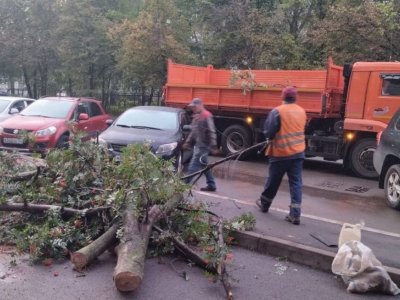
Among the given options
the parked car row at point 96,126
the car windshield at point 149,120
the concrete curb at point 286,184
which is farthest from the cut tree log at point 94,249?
the car windshield at point 149,120

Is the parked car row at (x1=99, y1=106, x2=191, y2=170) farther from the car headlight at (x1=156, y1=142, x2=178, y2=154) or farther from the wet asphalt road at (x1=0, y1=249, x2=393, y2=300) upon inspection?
the wet asphalt road at (x1=0, y1=249, x2=393, y2=300)

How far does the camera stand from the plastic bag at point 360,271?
4.63m

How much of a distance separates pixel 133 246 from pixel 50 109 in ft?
28.0

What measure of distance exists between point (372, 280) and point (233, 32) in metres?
17.6

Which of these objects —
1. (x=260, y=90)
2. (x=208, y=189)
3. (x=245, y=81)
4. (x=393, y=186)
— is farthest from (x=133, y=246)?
(x=245, y=81)

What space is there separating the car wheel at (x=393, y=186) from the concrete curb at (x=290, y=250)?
312 cm

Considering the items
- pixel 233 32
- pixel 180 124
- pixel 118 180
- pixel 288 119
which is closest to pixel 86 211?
pixel 118 180

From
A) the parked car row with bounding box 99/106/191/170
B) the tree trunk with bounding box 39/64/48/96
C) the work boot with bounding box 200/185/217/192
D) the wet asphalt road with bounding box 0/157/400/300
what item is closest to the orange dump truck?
the parked car row with bounding box 99/106/191/170

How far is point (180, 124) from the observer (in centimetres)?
1077

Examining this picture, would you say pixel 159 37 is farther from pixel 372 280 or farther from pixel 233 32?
pixel 372 280

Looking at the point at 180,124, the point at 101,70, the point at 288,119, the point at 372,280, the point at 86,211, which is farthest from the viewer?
the point at 101,70

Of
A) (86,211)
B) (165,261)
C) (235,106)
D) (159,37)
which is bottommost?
(165,261)

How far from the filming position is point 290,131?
660 centimetres

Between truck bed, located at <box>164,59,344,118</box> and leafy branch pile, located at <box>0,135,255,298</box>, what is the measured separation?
604cm
